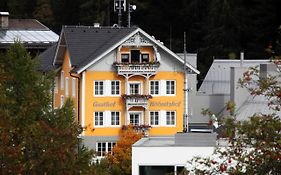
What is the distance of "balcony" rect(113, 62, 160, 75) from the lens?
5166 cm

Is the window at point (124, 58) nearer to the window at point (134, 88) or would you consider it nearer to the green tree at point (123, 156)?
the window at point (134, 88)

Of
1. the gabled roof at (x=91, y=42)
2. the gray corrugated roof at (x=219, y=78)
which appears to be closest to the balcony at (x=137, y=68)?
the gabled roof at (x=91, y=42)

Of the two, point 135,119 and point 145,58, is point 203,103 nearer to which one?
point 145,58

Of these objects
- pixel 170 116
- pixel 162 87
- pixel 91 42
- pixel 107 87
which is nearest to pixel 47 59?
pixel 91 42

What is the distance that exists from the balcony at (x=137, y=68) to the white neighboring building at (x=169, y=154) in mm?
26599

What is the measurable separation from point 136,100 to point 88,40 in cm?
422

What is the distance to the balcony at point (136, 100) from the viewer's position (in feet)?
169

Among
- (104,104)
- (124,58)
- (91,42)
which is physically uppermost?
A: (91,42)

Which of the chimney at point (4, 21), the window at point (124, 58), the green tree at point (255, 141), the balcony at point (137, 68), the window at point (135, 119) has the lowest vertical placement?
the window at point (135, 119)

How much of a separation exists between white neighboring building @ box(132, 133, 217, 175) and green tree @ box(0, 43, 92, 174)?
1472 millimetres

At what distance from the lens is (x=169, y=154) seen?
81.8 ft

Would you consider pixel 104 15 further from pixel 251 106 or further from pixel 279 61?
pixel 279 61

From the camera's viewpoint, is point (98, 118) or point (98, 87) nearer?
point (98, 118)

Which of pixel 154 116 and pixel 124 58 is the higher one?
pixel 124 58
